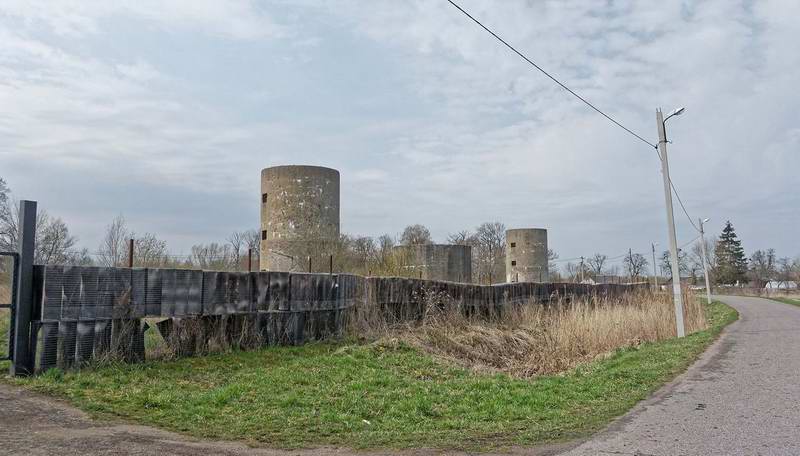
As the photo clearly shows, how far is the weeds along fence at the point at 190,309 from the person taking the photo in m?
8.48

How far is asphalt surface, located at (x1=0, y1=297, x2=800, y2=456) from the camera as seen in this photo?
17.2 feet

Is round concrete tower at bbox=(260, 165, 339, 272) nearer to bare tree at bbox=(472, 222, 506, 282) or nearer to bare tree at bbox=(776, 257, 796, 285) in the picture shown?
bare tree at bbox=(472, 222, 506, 282)

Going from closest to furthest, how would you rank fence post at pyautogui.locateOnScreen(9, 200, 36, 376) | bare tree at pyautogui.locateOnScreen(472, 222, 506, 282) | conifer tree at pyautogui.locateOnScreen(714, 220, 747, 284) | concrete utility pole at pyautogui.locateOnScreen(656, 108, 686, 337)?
fence post at pyautogui.locateOnScreen(9, 200, 36, 376) < concrete utility pole at pyautogui.locateOnScreen(656, 108, 686, 337) < bare tree at pyautogui.locateOnScreen(472, 222, 506, 282) < conifer tree at pyautogui.locateOnScreen(714, 220, 747, 284)

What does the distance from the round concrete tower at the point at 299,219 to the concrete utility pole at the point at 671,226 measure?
1019cm

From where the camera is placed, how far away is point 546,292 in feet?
85.0

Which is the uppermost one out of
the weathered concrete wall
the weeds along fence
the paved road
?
the weathered concrete wall

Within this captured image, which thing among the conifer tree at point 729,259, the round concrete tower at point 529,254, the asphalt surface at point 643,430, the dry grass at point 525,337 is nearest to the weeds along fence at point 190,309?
the dry grass at point 525,337

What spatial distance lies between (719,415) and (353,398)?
424cm

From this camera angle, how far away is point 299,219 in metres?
19.7

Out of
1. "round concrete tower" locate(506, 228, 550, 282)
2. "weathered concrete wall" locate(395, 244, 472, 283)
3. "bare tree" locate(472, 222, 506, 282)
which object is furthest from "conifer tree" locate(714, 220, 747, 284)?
"weathered concrete wall" locate(395, 244, 472, 283)

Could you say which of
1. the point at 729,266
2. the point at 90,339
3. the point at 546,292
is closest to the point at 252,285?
the point at 90,339

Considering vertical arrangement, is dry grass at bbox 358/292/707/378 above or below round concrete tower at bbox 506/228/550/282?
below

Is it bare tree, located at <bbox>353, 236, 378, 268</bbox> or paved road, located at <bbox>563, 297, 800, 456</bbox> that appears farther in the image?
bare tree, located at <bbox>353, 236, 378, 268</bbox>

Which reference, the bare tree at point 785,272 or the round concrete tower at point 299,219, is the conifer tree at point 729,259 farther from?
the round concrete tower at point 299,219
